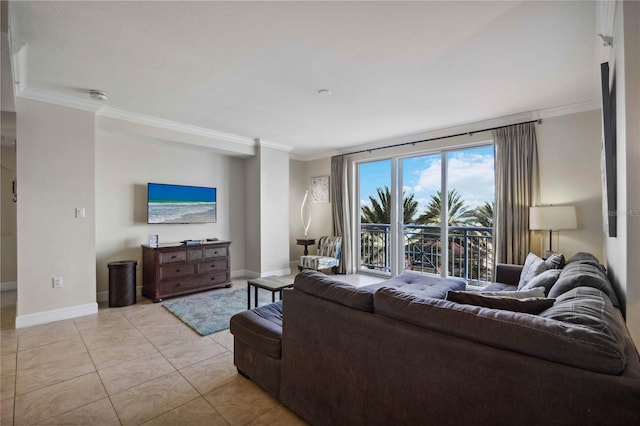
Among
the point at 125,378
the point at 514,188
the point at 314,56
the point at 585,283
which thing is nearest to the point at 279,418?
the point at 125,378

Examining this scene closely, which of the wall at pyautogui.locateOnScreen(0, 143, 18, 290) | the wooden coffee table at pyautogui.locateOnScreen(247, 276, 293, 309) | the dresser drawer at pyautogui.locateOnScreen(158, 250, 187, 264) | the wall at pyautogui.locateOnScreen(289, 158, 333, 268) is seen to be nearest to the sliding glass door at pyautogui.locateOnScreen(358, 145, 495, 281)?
the wall at pyautogui.locateOnScreen(289, 158, 333, 268)

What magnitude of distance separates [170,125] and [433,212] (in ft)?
13.9

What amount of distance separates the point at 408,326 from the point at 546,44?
2.45m

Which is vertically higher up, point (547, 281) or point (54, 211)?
point (54, 211)

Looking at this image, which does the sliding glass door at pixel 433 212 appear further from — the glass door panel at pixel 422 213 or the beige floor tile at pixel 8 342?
the beige floor tile at pixel 8 342

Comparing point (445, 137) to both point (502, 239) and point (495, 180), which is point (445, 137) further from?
point (502, 239)

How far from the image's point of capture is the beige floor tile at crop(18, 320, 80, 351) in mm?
2751

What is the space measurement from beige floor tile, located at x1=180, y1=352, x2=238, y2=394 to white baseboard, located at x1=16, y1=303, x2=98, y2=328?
2.06m

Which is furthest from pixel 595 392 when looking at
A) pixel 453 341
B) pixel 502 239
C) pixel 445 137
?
pixel 445 137

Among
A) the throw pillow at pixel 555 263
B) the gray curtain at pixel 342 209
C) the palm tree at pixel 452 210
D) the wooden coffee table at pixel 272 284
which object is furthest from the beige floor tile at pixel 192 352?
the palm tree at pixel 452 210

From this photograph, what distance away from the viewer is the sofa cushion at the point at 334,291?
1479 millimetres

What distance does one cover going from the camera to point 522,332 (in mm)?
1003

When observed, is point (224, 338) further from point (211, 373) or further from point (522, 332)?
Answer: point (522, 332)

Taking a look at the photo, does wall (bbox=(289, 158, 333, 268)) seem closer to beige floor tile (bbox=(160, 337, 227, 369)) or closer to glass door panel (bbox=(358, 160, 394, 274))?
glass door panel (bbox=(358, 160, 394, 274))
